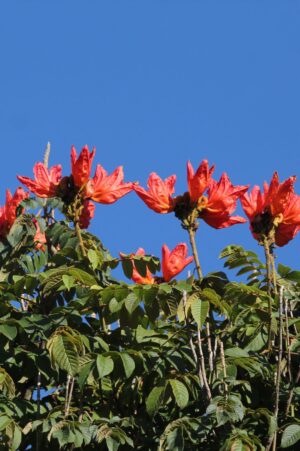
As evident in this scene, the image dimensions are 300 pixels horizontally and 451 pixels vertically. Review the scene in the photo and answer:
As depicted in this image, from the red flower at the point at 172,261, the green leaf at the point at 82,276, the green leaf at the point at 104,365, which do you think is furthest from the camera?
the red flower at the point at 172,261

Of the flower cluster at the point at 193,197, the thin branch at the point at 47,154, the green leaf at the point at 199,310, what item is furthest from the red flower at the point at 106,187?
the green leaf at the point at 199,310

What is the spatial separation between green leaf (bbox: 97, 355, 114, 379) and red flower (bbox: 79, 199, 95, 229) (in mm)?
907

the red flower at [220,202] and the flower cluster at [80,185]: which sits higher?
the flower cluster at [80,185]

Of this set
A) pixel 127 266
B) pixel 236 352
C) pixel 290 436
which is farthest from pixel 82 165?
pixel 290 436

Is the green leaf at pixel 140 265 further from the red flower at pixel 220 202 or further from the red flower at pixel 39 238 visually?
the red flower at pixel 39 238

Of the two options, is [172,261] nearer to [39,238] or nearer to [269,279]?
[269,279]

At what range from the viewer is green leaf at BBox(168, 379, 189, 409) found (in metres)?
4.50

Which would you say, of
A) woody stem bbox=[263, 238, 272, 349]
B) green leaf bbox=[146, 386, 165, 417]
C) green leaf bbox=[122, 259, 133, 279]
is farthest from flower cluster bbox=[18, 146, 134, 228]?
→ green leaf bbox=[146, 386, 165, 417]

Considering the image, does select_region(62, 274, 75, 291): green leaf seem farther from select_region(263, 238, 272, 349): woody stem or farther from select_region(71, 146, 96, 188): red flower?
select_region(263, 238, 272, 349): woody stem

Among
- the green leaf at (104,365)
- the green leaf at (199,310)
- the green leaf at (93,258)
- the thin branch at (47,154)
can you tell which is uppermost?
the thin branch at (47,154)

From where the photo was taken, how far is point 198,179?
503 centimetres

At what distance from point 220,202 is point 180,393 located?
0.88 m

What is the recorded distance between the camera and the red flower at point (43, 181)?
5.23m

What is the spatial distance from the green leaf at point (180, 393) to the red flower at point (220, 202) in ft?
2.64
